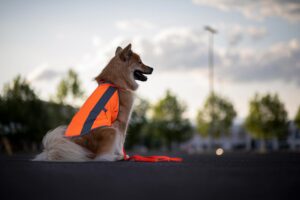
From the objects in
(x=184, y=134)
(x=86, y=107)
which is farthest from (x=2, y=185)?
(x=184, y=134)

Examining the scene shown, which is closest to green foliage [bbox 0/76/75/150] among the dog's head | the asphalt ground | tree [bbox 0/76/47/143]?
tree [bbox 0/76/47/143]

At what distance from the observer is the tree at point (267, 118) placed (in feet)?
258

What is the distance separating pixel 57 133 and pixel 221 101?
75.5 meters

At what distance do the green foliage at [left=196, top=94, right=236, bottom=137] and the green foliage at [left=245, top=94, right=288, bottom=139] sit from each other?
12.4 ft

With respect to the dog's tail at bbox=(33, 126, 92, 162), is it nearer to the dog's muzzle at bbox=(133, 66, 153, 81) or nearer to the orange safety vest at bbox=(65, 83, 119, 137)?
the orange safety vest at bbox=(65, 83, 119, 137)

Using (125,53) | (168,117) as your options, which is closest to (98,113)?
(125,53)

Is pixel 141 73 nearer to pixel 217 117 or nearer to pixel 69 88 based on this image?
pixel 69 88

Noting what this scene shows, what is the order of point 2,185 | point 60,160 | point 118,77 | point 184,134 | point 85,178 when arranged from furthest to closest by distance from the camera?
point 184,134 < point 118,77 < point 60,160 < point 85,178 < point 2,185

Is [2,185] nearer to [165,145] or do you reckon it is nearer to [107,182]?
[107,182]

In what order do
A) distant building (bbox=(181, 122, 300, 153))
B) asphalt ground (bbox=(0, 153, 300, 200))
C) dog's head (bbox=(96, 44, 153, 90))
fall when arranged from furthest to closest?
1. distant building (bbox=(181, 122, 300, 153))
2. dog's head (bbox=(96, 44, 153, 90))
3. asphalt ground (bbox=(0, 153, 300, 200))

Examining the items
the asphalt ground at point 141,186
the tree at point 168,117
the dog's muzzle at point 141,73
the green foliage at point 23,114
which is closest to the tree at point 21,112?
the green foliage at point 23,114

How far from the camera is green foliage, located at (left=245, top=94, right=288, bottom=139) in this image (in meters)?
78.6

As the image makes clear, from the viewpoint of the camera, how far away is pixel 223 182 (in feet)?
16.8

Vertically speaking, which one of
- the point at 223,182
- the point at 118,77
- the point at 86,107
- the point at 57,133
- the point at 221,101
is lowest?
the point at 223,182
